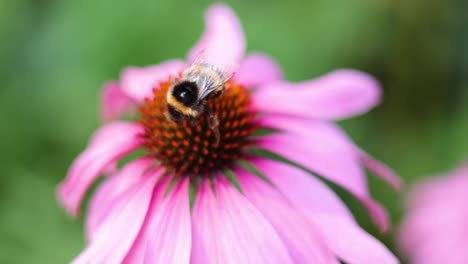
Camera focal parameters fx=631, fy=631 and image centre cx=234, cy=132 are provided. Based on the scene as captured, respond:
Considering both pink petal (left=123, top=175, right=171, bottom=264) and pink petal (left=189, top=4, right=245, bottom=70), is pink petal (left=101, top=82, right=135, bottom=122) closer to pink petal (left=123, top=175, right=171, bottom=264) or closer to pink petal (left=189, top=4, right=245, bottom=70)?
pink petal (left=189, top=4, right=245, bottom=70)

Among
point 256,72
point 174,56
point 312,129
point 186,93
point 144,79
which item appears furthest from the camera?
point 174,56

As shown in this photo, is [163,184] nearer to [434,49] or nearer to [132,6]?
[132,6]

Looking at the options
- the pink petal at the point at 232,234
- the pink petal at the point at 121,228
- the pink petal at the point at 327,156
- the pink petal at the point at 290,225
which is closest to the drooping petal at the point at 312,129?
the pink petal at the point at 327,156

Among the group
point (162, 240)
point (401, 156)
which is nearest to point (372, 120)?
point (401, 156)

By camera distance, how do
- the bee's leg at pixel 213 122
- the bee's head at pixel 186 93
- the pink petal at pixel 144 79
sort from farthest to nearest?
the pink petal at pixel 144 79 < the bee's leg at pixel 213 122 < the bee's head at pixel 186 93

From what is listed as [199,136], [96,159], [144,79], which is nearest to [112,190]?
[96,159]

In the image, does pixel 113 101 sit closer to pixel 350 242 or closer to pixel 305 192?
pixel 305 192

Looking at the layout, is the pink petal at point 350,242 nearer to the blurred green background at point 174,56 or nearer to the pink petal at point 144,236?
the pink petal at point 144,236
